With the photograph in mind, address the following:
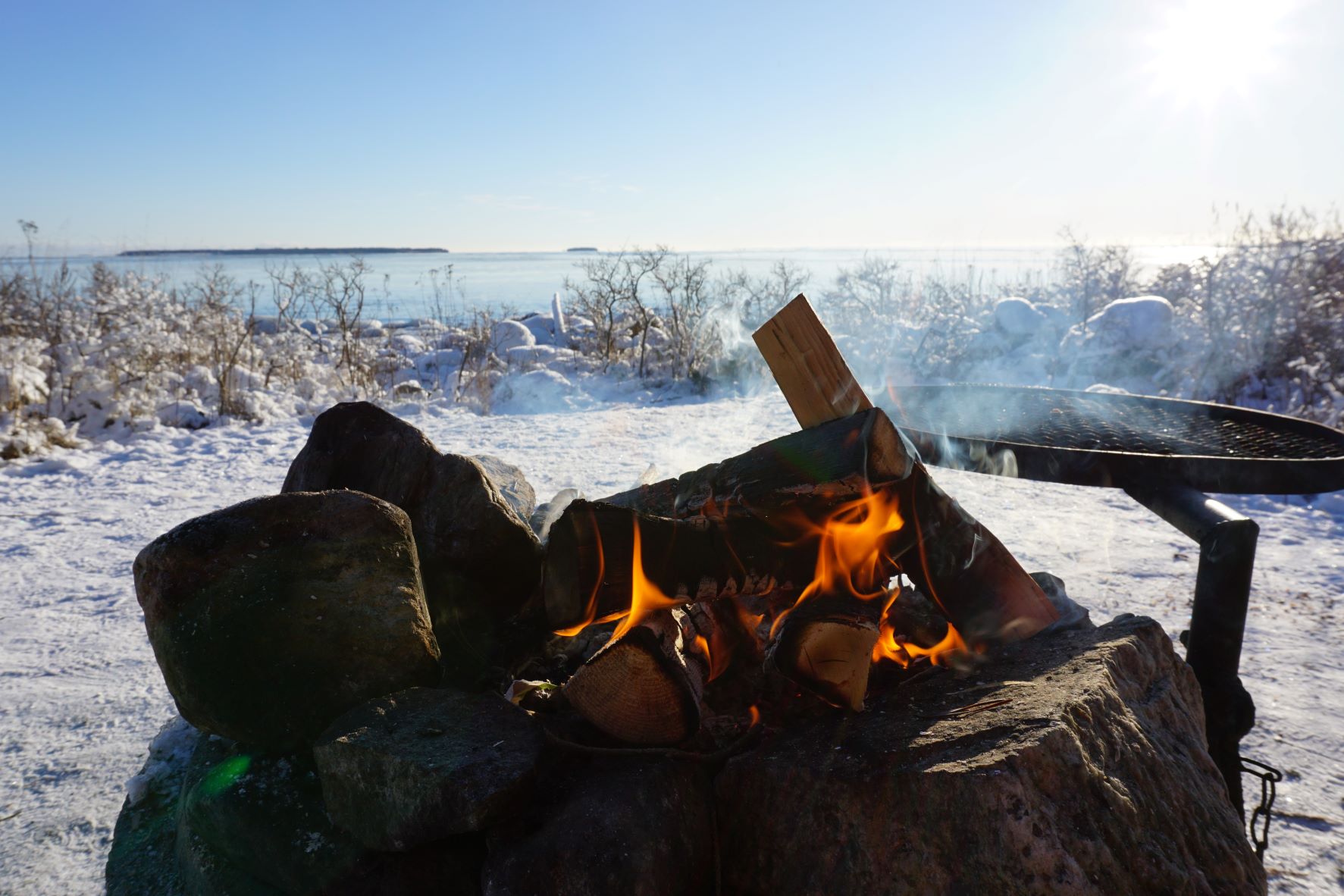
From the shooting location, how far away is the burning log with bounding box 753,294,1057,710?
6.55 ft

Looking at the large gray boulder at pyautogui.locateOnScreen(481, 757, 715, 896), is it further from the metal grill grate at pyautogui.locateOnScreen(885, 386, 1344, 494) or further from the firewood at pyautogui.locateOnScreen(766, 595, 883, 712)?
the metal grill grate at pyautogui.locateOnScreen(885, 386, 1344, 494)

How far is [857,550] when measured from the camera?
201 cm

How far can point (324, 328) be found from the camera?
17734 millimetres

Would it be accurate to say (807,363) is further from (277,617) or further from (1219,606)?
(277,617)

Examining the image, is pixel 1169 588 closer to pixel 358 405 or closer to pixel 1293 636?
pixel 1293 636

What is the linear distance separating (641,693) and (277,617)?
87 centimetres

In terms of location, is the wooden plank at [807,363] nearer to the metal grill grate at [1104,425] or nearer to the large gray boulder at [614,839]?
the metal grill grate at [1104,425]

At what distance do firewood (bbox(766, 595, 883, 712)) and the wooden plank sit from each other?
550 mm

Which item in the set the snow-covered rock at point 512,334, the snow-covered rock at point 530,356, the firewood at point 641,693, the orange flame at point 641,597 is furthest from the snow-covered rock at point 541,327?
the firewood at point 641,693

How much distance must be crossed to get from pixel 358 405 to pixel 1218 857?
2524 mm

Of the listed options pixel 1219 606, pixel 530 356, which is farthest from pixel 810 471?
pixel 530 356

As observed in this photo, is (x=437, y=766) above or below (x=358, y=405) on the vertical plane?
below

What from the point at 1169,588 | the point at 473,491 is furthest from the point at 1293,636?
the point at 473,491

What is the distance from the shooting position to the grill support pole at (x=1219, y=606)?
1.91m
